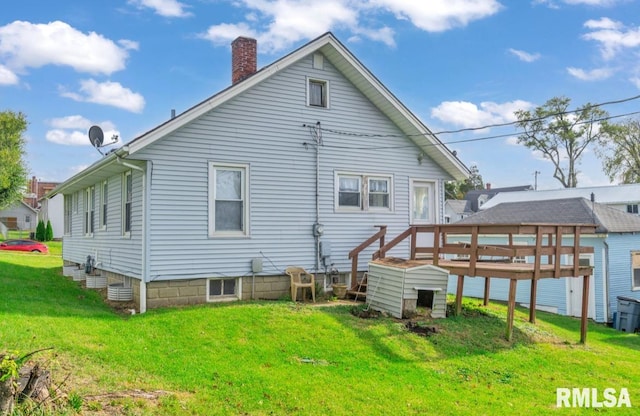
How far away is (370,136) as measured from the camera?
13.3 m

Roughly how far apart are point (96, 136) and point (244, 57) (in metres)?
4.21

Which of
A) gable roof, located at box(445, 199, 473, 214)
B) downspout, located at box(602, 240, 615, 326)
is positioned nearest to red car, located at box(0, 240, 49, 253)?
downspout, located at box(602, 240, 615, 326)

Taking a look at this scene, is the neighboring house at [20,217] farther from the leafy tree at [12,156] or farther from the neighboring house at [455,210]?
the neighboring house at [455,210]

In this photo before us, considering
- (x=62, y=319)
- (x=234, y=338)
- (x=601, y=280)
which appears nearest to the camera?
(x=234, y=338)

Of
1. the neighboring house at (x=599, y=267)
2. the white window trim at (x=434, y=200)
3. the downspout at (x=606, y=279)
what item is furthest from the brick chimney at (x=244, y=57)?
the downspout at (x=606, y=279)

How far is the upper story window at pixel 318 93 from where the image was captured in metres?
12.6

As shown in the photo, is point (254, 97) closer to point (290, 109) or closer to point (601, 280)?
point (290, 109)

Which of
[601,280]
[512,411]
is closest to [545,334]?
[512,411]

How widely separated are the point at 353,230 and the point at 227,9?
22.8ft

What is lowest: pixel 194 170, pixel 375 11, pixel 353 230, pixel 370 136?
pixel 353 230

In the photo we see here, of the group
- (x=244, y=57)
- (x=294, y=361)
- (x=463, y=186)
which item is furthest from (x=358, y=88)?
(x=463, y=186)

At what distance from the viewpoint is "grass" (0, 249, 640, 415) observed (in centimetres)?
599
